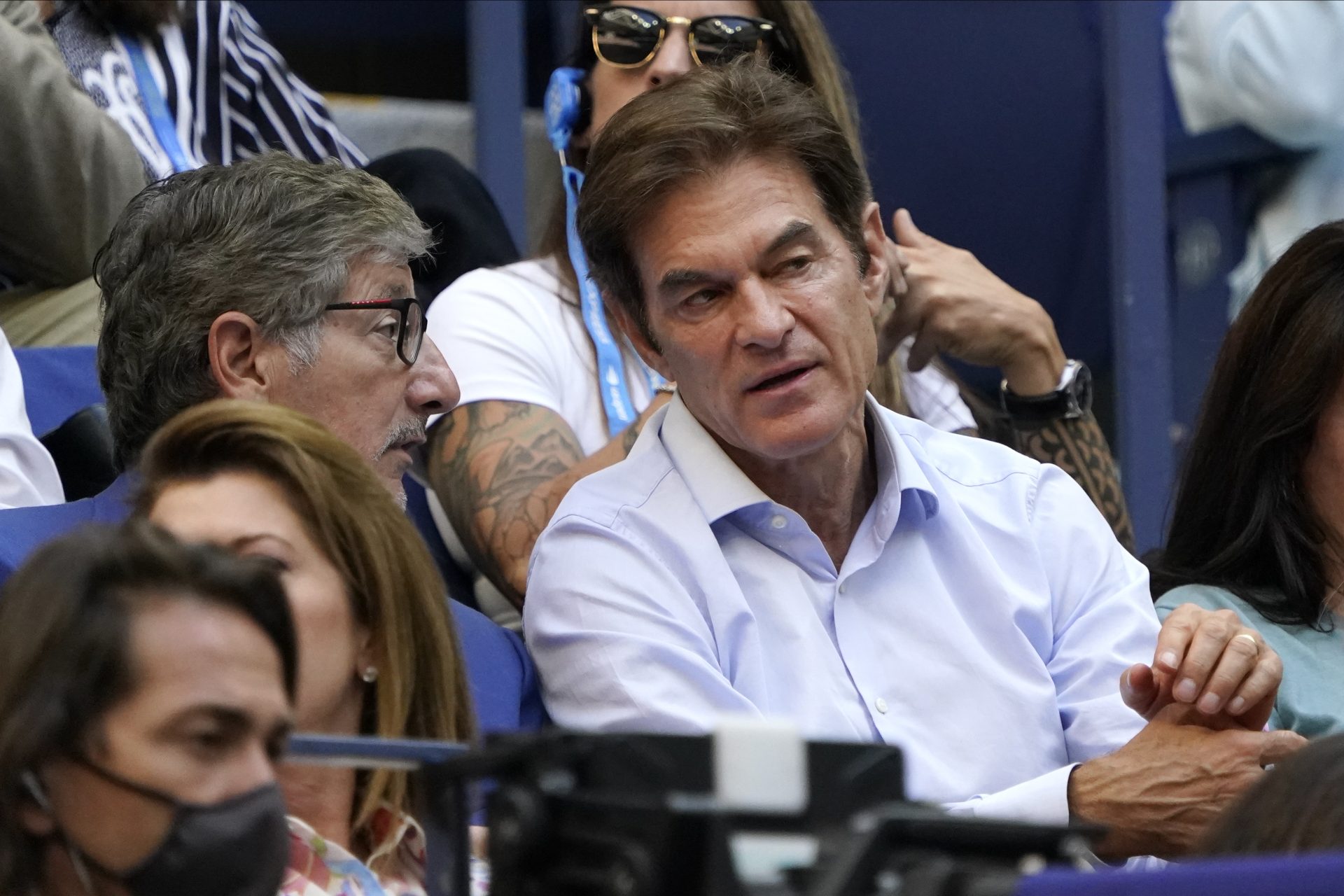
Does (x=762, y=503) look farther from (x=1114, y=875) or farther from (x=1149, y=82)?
(x=1149, y=82)

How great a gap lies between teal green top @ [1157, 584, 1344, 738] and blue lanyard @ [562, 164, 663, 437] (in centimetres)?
83

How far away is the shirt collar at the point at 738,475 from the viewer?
2154 mm

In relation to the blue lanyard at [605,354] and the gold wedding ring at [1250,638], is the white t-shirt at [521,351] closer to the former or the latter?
the blue lanyard at [605,354]

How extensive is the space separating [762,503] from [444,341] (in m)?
0.78

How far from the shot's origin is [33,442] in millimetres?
2355

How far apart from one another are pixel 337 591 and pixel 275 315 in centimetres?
64

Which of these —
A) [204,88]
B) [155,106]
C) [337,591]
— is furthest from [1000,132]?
[337,591]

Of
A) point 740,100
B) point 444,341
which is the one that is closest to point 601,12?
point 444,341

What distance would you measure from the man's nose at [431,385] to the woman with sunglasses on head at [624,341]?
199 mm

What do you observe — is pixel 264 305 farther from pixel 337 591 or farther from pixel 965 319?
pixel 965 319

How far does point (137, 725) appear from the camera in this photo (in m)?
1.11

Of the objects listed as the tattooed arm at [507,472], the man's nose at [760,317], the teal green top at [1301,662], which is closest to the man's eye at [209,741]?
the man's nose at [760,317]

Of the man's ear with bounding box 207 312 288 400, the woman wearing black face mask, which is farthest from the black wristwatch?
the woman wearing black face mask

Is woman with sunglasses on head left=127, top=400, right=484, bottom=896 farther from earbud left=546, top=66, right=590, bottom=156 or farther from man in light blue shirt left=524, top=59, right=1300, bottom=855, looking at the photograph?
earbud left=546, top=66, right=590, bottom=156
